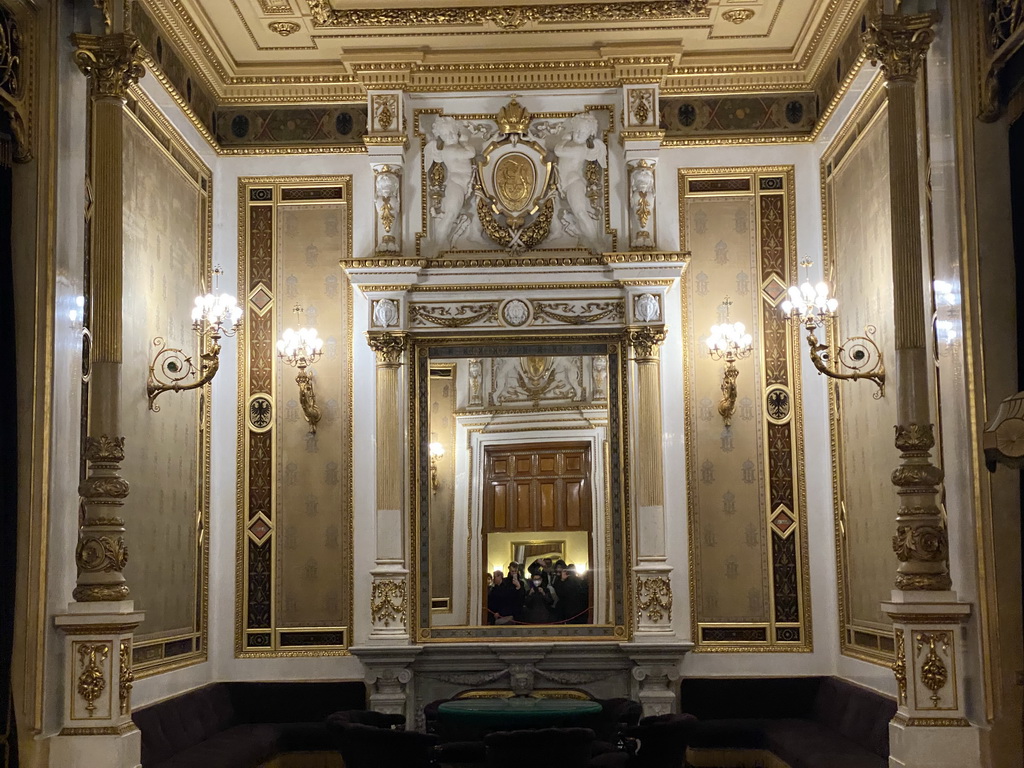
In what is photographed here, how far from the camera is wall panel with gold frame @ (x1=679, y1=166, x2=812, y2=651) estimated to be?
10.2m

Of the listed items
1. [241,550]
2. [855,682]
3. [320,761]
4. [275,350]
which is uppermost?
[275,350]

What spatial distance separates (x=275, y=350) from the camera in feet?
34.6

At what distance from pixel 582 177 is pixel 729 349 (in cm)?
190

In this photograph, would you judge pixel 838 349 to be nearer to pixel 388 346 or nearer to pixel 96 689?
pixel 388 346

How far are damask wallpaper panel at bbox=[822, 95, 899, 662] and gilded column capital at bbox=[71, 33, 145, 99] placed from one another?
4792 millimetres

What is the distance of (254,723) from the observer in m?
10.1

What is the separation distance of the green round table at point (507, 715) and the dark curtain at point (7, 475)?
9.35ft

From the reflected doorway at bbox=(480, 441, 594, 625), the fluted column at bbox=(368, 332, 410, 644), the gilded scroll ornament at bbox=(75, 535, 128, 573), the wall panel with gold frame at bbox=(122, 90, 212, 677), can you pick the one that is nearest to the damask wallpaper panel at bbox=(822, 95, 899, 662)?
the reflected doorway at bbox=(480, 441, 594, 625)

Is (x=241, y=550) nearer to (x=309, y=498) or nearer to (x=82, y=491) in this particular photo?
(x=309, y=498)

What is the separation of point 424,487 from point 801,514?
307 cm

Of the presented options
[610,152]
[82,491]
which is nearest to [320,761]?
[82,491]

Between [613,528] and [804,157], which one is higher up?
[804,157]

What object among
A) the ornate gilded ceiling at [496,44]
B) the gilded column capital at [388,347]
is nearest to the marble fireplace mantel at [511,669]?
the gilded column capital at [388,347]

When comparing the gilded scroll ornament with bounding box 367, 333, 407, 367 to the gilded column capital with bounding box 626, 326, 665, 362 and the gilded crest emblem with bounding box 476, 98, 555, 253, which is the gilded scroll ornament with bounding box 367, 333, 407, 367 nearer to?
the gilded crest emblem with bounding box 476, 98, 555, 253
